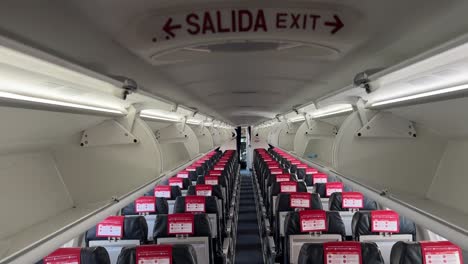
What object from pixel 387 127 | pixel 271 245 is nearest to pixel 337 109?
pixel 387 127

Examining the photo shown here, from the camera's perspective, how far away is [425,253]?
2469 mm

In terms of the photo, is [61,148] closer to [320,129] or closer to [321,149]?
[320,129]

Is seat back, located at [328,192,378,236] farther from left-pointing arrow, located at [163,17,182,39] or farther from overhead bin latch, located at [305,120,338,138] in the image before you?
left-pointing arrow, located at [163,17,182,39]

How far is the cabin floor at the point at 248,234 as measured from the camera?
6.67 m

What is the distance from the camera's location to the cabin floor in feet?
21.9

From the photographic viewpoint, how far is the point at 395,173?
3.35 meters

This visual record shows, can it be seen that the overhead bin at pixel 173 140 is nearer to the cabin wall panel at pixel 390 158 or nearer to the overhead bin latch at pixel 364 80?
the cabin wall panel at pixel 390 158

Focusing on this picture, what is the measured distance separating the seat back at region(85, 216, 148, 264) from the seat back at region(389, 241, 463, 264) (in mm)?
2368

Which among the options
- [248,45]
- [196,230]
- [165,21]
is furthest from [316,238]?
[165,21]

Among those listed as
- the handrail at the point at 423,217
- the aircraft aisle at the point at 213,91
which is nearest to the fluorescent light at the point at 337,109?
the aircraft aisle at the point at 213,91

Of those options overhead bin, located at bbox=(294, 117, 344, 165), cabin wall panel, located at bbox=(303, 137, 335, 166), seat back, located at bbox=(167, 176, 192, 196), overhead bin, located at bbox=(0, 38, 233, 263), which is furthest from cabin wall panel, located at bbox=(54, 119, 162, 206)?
cabin wall panel, located at bbox=(303, 137, 335, 166)

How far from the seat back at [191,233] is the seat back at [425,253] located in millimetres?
1859

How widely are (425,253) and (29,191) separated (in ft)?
10.0

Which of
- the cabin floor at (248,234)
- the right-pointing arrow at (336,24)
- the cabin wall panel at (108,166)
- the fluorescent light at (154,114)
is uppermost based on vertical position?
the fluorescent light at (154,114)
